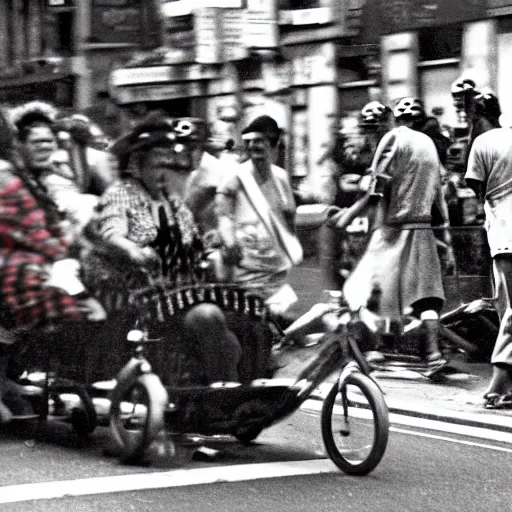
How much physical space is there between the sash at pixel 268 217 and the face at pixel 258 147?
196 millimetres

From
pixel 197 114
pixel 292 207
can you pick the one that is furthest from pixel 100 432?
pixel 197 114

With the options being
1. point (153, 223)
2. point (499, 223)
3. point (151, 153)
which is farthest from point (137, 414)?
point (499, 223)

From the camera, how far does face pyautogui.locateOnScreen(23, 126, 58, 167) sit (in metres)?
9.98

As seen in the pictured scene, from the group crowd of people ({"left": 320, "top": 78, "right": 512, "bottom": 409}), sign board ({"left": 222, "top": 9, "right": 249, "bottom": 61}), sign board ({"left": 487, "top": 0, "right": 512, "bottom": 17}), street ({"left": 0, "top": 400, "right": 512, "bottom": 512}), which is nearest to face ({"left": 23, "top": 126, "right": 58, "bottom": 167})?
street ({"left": 0, "top": 400, "right": 512, "bottom": 512})

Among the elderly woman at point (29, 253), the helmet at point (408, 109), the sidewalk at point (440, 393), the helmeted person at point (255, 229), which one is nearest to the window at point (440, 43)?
the helmet at point (408, 109)

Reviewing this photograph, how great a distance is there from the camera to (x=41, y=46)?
3456cm

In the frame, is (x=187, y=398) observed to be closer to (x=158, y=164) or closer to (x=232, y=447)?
(x=232, y=447)

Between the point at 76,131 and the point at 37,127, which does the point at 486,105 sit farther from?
the point at 37,127

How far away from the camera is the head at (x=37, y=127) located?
10141mm

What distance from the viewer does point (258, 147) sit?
1130cm

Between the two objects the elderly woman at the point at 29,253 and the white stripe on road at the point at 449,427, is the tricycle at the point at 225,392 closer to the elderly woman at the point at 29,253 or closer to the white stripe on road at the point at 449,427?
the white stripe on road at the point at 449,427

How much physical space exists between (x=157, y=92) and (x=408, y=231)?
17.6m

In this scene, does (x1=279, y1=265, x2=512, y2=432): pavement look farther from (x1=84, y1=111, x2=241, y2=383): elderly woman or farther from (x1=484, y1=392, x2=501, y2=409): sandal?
(x1=84, y1=111, x2=241, y2=383): elderly woman

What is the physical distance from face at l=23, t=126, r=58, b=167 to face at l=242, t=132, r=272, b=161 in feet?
4.79
